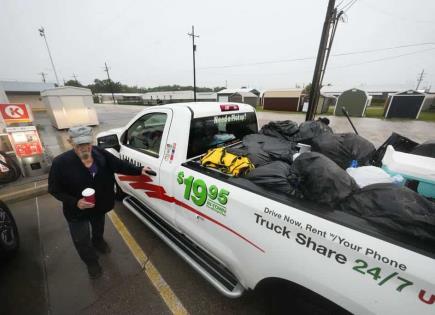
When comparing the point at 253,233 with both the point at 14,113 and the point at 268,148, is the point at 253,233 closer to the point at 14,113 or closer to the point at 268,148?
the point at 268,148

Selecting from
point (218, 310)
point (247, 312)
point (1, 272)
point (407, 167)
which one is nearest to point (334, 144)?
point (407, 167)

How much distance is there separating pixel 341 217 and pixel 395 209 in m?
0.27

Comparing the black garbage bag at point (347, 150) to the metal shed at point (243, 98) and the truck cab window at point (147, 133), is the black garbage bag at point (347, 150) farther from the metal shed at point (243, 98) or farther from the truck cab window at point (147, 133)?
the metal shed at point (243, 98)

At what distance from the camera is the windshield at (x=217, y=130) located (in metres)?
2.17

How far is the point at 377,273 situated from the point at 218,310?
5.27 feet

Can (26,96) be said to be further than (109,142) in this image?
Yes

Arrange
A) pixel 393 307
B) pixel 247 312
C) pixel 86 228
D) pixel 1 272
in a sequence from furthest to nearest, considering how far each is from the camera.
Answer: pixel 1 272 → pixel 86 228 → pixel 247 312 → pixel 393 307

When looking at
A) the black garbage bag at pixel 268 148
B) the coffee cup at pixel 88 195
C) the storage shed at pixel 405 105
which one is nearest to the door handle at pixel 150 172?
the coffee cup at pixel 88 195

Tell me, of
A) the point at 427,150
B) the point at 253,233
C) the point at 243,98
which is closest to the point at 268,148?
the point at 253,233

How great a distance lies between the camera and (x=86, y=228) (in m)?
2.23

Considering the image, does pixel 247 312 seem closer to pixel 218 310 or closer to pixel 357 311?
pixel 218 310

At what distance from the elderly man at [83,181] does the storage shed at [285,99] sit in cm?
2814

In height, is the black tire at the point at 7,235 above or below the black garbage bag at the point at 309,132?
below

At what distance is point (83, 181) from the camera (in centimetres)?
204
